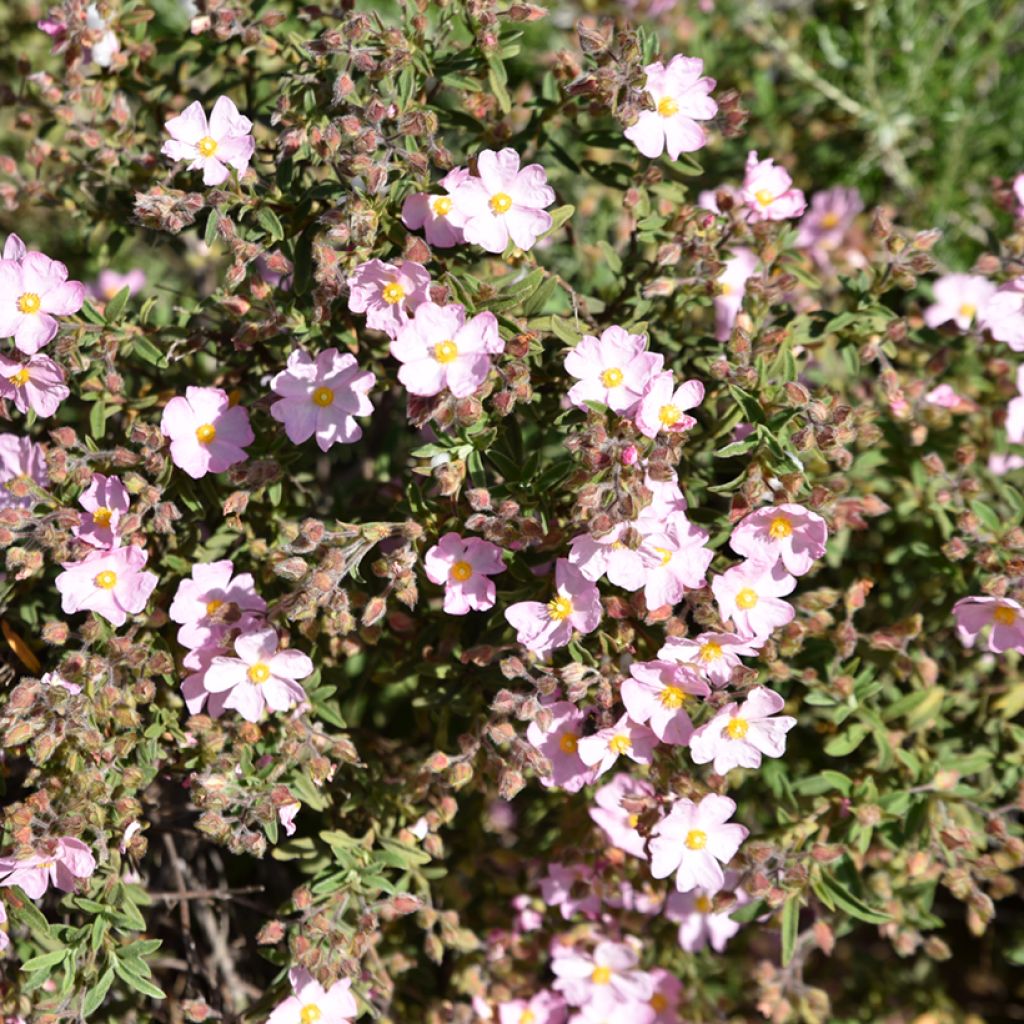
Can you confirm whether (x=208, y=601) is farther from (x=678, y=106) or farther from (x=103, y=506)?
(x=678, y=106)

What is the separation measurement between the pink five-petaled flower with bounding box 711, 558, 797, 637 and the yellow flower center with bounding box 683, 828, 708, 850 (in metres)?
0.44

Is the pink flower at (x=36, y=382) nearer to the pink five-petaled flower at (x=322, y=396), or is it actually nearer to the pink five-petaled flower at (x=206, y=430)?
the pink five-petaled flower at (x=206, y=430)

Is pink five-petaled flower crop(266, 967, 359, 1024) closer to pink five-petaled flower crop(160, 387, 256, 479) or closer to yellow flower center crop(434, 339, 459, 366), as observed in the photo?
pink five-petaled flower crop(160, 387, 256, 479)

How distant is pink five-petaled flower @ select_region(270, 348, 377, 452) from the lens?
7.54 ft

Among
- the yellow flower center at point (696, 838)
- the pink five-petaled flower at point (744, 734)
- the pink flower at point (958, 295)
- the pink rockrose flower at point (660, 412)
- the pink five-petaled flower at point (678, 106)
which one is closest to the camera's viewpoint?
the pink rockrose flower at point (660, 412)

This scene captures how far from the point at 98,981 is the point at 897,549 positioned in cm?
215

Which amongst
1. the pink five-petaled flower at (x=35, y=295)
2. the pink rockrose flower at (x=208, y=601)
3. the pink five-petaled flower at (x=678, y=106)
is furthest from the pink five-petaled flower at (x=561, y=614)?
the pink five-petaled flower at (x=35, y=295)

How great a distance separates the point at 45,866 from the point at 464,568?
3.44 feet

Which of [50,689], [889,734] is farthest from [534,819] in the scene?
[50,689]

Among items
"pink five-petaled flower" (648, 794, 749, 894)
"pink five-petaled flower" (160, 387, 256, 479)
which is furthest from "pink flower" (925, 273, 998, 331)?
"pink five-petaled flower" (160, 387, 256, 479)

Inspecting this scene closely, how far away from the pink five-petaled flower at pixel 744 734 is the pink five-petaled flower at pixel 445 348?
82 centimetres

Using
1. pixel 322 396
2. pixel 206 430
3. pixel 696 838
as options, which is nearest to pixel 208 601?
pixel 206 430

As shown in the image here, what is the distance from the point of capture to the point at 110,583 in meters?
2.31

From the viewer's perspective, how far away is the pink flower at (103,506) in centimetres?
233
